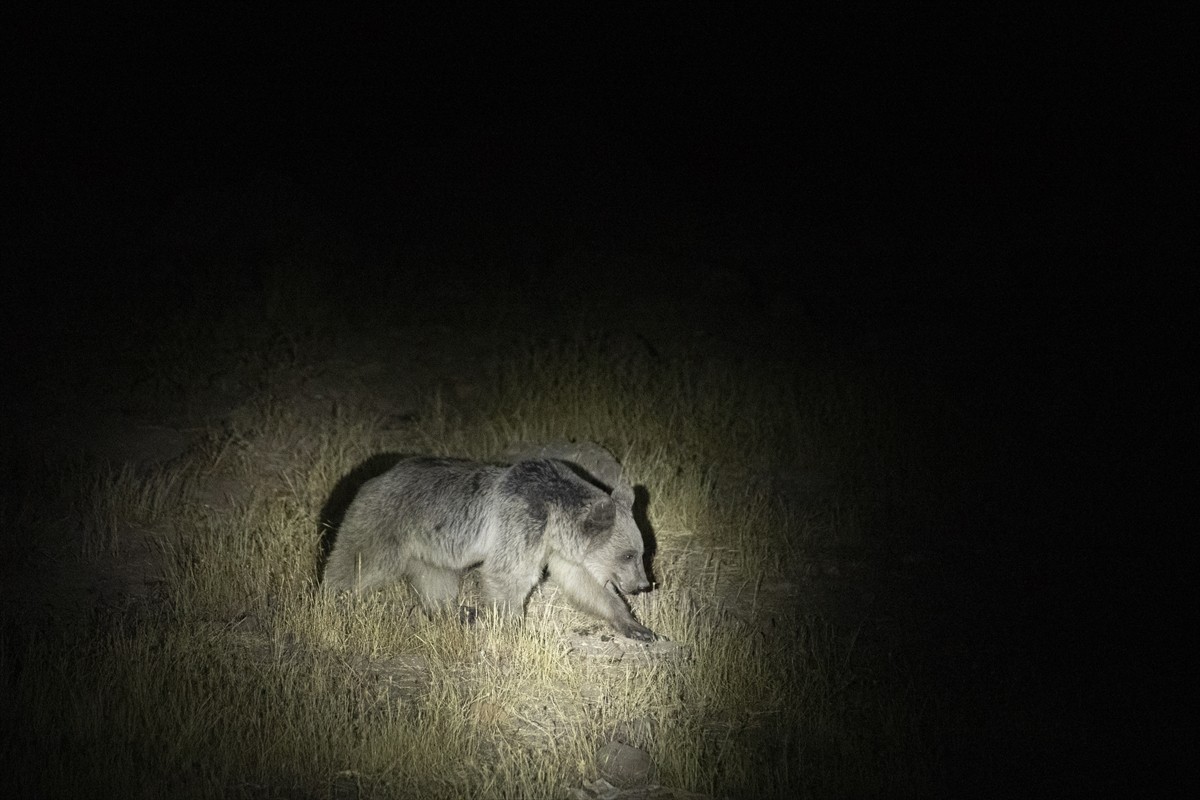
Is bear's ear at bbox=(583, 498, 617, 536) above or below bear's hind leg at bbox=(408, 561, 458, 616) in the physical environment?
above

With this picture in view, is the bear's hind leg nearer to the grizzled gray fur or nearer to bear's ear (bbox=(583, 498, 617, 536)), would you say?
the grizzled gray fur

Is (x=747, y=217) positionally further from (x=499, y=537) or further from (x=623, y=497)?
(x=499, y=537)

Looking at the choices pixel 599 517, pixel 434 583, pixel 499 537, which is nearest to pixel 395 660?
pixel 434 583

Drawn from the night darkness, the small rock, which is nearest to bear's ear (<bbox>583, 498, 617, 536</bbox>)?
the small rock

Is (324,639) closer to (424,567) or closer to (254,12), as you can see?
(424,567)

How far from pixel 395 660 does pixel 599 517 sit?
1.39 meters

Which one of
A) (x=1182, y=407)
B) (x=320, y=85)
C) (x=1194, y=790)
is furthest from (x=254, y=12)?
(x=1194, y=790)

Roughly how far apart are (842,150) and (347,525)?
1276 centimetres

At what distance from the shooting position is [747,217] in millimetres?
14867

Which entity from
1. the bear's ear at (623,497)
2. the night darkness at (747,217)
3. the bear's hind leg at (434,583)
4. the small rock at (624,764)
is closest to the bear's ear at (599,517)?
the bear's ear at (623,497)

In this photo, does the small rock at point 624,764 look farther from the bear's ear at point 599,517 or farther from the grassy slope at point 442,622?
the bear's ear at point 599,517

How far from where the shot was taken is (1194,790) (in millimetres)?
5152

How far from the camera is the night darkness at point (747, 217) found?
812 cm

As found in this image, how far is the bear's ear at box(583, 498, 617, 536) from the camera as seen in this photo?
6.35 m
